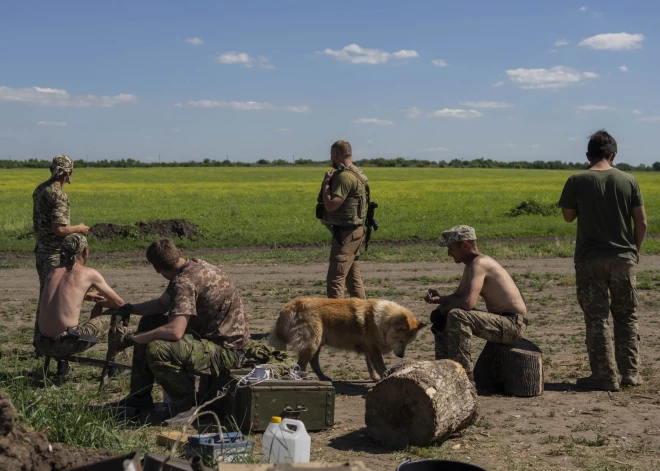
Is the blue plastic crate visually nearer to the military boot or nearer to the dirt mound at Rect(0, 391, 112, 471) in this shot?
the dirt mound at Rect(0, 391, 112, 471)

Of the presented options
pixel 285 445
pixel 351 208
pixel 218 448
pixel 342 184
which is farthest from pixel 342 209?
pixel 218 448

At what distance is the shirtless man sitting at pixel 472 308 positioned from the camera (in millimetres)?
7664

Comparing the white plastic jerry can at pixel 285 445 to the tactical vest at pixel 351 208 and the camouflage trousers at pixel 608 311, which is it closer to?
the camouflage trousers at pixel 608 311

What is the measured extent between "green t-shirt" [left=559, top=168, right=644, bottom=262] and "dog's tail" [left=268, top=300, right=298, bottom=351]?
2842 millimetres

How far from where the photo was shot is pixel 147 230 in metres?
22.2

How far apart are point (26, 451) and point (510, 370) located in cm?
470

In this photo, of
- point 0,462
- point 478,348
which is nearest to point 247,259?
point 478,348

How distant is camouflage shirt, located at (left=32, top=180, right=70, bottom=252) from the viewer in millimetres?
8938

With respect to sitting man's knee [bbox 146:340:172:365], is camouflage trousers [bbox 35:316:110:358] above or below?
below

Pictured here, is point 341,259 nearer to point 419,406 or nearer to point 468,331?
point 468,331

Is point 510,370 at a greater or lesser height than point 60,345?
lesser

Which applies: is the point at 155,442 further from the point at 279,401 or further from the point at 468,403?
the point at 468,403

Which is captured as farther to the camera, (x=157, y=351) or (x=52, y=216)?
(x=52, y=216)

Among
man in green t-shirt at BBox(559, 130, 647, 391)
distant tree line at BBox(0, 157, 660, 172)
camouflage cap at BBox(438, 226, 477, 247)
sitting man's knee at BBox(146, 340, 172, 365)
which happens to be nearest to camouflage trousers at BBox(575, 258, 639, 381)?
man in green t-shirt at BBox(559, 130, 647, 391)
